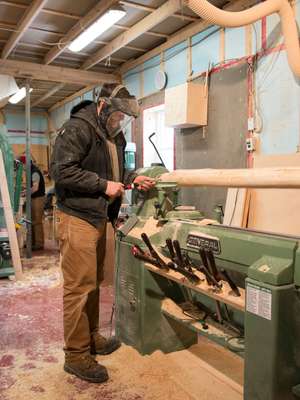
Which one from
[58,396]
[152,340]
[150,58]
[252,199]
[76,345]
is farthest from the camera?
[150,58]

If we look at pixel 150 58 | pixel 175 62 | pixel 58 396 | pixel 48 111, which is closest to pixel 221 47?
pixel 175 62

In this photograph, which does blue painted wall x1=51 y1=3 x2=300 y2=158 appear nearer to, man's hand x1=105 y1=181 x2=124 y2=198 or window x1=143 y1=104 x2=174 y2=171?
window x1=143 y1=104 x2=174 y2=171

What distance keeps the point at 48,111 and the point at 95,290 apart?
8.29 metres

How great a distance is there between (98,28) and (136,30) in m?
0.49

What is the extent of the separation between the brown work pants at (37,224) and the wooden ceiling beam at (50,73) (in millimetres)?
1868

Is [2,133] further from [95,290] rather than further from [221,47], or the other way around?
[95,290]

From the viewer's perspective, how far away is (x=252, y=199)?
3525 mm

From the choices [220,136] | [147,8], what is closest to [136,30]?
[147,8]

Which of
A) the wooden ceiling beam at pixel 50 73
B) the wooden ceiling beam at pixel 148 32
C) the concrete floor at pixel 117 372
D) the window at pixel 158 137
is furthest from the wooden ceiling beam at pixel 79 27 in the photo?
the concrete floor at pixel 117 372

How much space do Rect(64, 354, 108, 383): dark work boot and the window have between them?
334 cm

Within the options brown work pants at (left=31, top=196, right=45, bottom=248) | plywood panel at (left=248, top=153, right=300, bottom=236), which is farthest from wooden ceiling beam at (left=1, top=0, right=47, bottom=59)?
plywood panel at (left=248, top=153, right=300, bottom=236)

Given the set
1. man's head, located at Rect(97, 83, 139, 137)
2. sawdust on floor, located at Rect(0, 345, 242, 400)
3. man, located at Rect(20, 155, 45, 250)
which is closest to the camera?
sawdust on floor, located at Rect(0, 345, 242, 400)

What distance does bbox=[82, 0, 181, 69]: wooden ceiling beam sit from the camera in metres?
4.00

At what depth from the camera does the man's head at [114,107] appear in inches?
90.1
